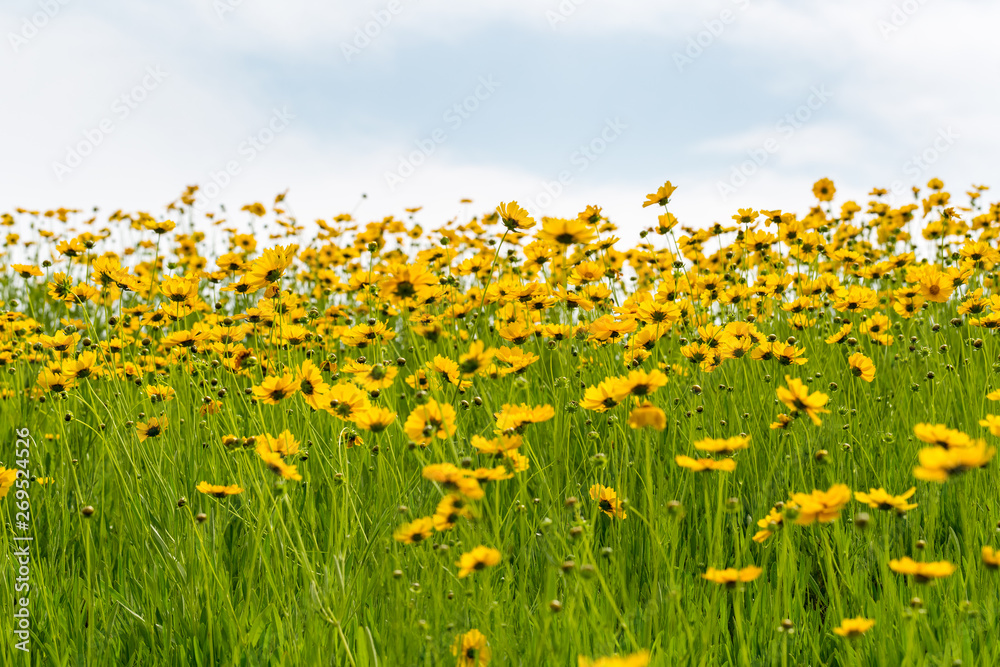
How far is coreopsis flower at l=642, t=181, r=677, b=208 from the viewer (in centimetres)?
305

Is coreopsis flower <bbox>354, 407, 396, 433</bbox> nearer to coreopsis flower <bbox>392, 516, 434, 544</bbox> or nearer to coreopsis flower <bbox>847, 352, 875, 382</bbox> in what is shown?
coreopsis flower <bbox>392, 516, 434, 544</bbox>

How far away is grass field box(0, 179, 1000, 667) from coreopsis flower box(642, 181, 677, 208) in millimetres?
28

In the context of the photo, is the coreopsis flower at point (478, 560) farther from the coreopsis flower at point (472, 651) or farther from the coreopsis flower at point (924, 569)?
the coreopsis flower at point (924, 569)

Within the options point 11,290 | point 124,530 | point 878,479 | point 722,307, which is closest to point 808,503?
point 878,479

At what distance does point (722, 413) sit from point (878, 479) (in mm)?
668

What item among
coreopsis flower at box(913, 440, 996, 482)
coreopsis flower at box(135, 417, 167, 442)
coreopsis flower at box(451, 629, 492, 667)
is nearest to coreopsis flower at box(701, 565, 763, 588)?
coreopsis flower at box(913, 440, 996, 482)

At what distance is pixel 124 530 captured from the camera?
2139mm

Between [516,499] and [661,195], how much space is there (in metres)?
1.58

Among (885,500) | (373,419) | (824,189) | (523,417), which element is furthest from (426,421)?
(824,189)

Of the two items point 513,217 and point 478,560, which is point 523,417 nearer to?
point 478,560

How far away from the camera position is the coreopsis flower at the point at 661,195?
3.05m

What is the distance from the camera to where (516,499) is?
197 centimetres

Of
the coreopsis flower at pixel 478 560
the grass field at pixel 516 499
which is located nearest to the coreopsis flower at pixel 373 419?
the grass field at pixel 516 499

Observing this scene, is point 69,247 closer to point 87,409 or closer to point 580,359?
point 87,409
